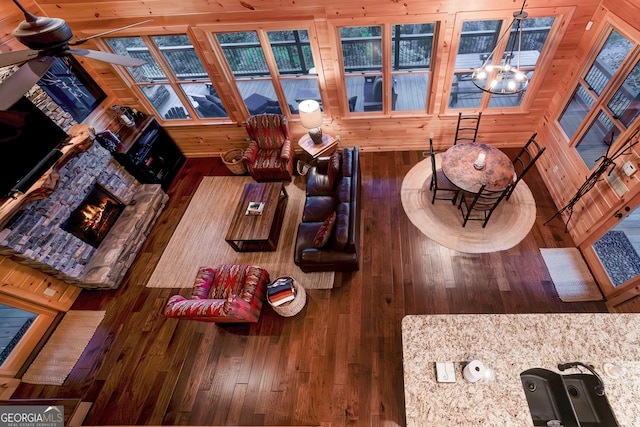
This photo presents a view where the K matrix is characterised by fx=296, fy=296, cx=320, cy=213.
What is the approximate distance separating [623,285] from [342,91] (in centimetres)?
430

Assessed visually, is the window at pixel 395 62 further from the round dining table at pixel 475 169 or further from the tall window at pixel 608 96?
the tall window at pixel 608 96

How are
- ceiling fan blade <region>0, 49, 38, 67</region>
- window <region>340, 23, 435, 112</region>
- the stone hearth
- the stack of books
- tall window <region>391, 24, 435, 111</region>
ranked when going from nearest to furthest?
ceiling fan blade <region>0, 49, 38, 67</region> → the stack of books → the stone hearth → window <region>340, 23, 435, 112</region> → tall window <region>391, 24, 435, 111</region>

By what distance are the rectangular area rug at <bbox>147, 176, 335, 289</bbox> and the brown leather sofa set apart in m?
0.48

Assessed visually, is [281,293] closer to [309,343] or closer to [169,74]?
[309,343]

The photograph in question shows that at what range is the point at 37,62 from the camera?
2.05 meters

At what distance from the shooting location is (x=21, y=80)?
2012 mm

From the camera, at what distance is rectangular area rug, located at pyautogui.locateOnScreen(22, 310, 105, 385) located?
3.66 metres

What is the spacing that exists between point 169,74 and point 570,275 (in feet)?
20.9

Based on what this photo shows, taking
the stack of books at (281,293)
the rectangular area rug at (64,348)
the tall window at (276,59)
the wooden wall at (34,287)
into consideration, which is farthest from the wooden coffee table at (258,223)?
the wooden wall at (34,287)

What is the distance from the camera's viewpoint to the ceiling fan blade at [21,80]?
1963 mm

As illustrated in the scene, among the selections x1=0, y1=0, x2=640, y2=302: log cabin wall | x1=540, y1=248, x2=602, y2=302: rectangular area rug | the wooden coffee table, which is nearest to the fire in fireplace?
x1=0, y1=0, x2=640, y2=302: log cabin wall

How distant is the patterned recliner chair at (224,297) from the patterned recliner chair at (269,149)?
6.10 ft

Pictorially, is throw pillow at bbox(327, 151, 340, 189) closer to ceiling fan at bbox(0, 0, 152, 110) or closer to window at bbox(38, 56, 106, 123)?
ceiling fan at bbox(0, 0, 152, 110)

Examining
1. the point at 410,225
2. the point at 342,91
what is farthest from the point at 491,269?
the point at 342,91
